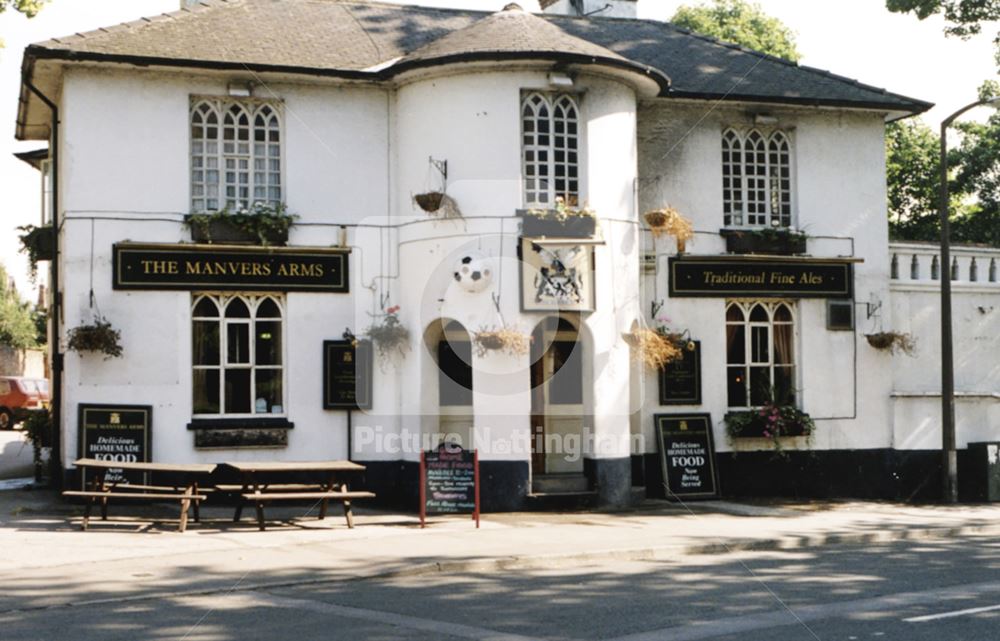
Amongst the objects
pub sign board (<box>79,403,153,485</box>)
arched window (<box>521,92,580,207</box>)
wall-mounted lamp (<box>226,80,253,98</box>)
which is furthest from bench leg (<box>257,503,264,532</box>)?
wall-mounted lamp (<box>226,80,253,98</box>)

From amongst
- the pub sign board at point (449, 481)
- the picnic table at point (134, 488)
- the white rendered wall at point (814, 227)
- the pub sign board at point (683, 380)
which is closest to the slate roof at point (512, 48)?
the white rendered wall at point (814, 227)

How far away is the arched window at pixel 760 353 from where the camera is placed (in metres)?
20.9

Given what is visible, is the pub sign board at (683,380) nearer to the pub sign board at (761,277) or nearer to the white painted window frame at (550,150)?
the pub sign board at (761,277)

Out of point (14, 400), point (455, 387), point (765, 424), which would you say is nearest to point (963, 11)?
point (765, 424)

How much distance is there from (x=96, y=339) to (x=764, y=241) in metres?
11.0

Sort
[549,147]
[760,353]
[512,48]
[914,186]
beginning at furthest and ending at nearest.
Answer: [914,186] → [760,353] → [549,147] → [512,48]

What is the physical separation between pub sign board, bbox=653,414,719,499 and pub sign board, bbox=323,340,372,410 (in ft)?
16.1

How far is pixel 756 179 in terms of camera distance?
21.1m

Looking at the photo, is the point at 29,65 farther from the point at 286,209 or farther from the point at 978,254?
the point at 978,254

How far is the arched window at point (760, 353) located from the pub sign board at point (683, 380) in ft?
2.49

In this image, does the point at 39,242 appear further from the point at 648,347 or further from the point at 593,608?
the point at 593,608

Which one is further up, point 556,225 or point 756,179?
point 756,179

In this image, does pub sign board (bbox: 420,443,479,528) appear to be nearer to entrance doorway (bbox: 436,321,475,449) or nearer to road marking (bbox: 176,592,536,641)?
entrance doorway (bbox: 436,321,475,449)

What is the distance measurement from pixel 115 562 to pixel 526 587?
446 cm
